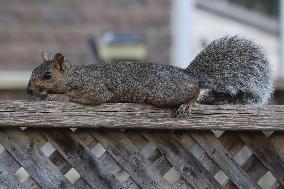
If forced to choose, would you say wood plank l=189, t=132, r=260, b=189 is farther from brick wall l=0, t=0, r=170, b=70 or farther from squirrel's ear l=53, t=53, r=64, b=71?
brick wall l=0, t=0, r=170, b=70

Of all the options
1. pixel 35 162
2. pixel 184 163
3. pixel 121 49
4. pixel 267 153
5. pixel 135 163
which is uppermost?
pixel 121 49

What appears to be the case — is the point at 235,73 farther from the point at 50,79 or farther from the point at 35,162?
the point at 35,162

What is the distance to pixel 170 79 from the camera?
310 centimetres

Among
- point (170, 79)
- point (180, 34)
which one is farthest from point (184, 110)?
point (180, 34)

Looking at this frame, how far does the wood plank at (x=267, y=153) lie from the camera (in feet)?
9.44

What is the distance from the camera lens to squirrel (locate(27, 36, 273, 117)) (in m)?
3.08

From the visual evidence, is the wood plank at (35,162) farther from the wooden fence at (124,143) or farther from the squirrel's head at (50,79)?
the squirrel's head at (50,79)

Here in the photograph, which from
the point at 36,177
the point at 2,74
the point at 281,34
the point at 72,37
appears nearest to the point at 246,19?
the point at 281,34

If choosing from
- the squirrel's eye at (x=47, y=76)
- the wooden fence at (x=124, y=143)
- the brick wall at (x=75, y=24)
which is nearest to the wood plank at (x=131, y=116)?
the wooden fence at (x=124, y=143)

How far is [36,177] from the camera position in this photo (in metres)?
2.84

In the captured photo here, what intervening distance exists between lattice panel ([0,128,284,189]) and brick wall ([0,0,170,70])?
5282 mm

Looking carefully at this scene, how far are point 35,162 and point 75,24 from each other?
5462 millimetres

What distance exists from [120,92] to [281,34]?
5654 mm

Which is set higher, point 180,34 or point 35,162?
point 180,34
